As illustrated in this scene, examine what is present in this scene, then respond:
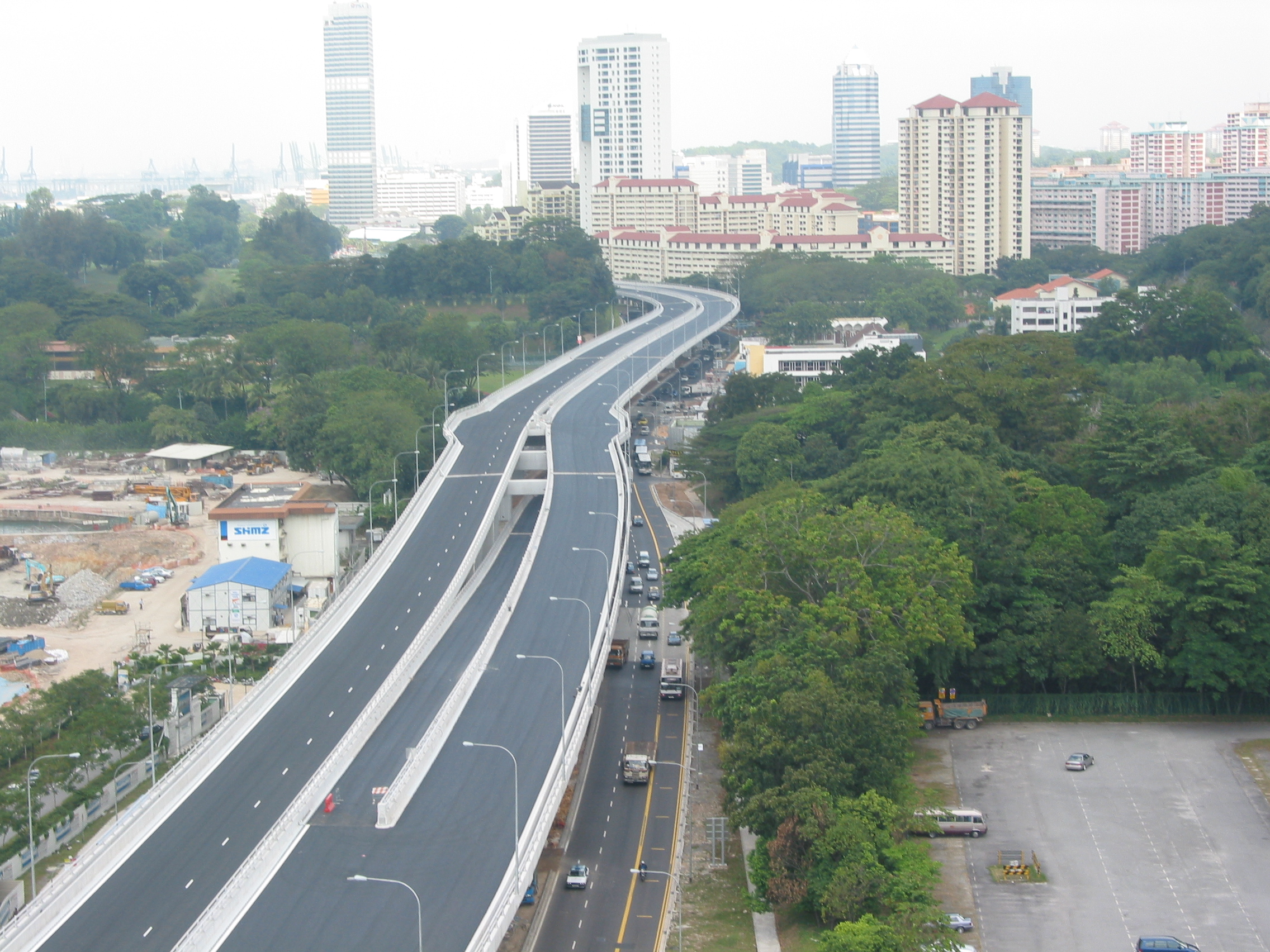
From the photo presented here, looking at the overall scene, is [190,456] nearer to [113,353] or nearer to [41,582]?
[113,353]

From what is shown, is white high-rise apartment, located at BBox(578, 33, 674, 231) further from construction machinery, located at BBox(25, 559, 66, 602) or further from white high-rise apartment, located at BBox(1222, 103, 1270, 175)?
construction machinery, located at BBox(25, 559, 66, 602)

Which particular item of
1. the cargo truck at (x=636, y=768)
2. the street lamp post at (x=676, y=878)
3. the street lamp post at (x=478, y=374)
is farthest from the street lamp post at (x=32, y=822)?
the street lamp post at (x=478, y=374)

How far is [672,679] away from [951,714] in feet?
25.0

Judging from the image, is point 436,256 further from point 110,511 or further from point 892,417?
point 892,417

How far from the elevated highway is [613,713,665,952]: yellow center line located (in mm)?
2406

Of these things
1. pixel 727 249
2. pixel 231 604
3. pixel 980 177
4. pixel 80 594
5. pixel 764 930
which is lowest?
pixel 764 930

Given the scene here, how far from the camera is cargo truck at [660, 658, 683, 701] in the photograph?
4147 cm

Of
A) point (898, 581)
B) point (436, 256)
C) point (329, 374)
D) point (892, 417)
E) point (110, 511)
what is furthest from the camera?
point (436, 256)

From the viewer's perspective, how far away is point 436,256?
112 metres

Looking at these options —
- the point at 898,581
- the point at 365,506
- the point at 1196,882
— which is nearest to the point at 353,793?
the point at 898,581

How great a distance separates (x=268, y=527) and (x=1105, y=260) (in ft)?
296

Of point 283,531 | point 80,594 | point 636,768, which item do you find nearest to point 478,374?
point 283,531

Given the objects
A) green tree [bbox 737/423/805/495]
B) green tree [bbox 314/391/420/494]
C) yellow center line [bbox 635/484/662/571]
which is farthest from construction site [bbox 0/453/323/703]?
green tree [bbox 737/423/805/495]

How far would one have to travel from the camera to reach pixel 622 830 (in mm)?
33219
